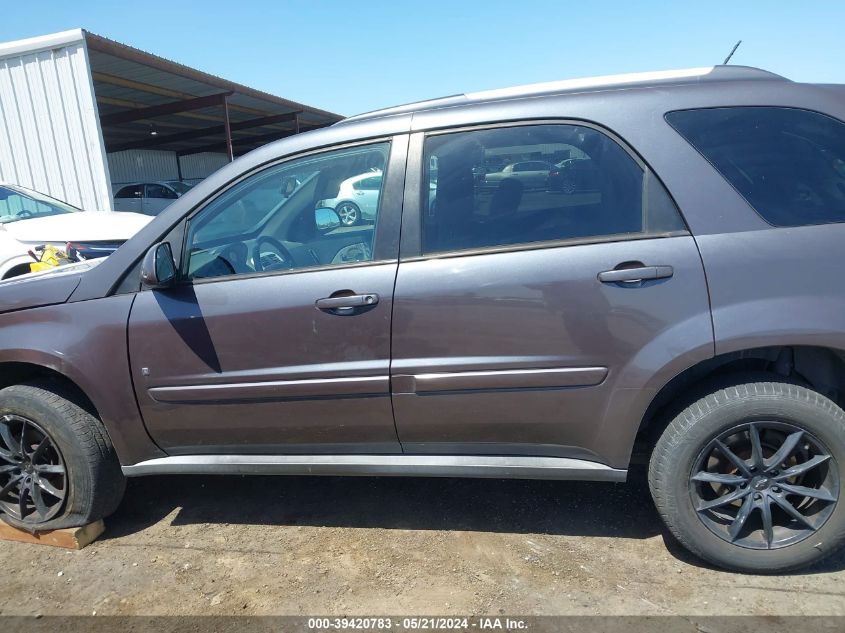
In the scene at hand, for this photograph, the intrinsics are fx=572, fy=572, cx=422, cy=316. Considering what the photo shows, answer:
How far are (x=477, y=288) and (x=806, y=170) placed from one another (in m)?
1.30

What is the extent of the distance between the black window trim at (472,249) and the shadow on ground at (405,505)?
1.32m

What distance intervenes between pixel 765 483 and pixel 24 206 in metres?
7.98

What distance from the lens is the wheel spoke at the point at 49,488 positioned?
8.75ft

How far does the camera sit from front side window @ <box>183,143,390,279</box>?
2.44 m

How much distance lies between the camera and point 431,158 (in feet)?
7.74

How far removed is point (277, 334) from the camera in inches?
92.4

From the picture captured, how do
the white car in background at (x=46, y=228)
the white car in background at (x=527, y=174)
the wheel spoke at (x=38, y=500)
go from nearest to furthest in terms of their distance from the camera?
the white car in background at (x=527, y=174)
the wheel spoke at (x=38, y=500)
the white car in background at (x=46, y=228)

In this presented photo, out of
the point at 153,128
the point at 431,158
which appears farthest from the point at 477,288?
the point at 153,128

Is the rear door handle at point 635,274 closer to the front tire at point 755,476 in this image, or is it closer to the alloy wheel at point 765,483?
the front tire at point 755,476

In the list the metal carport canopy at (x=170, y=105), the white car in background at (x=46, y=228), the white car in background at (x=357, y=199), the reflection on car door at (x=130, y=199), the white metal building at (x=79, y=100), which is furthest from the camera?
the reflection on car door at (x=130, y=199)

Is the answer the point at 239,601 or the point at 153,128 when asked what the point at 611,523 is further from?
the point at 153,128

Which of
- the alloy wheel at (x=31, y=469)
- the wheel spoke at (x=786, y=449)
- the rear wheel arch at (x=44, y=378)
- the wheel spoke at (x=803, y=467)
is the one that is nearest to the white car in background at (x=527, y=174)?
the wheel spoke at (x=786, y=449)

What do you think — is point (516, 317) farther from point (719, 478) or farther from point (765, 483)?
point (765, 483)

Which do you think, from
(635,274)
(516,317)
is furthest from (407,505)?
(635,274)
